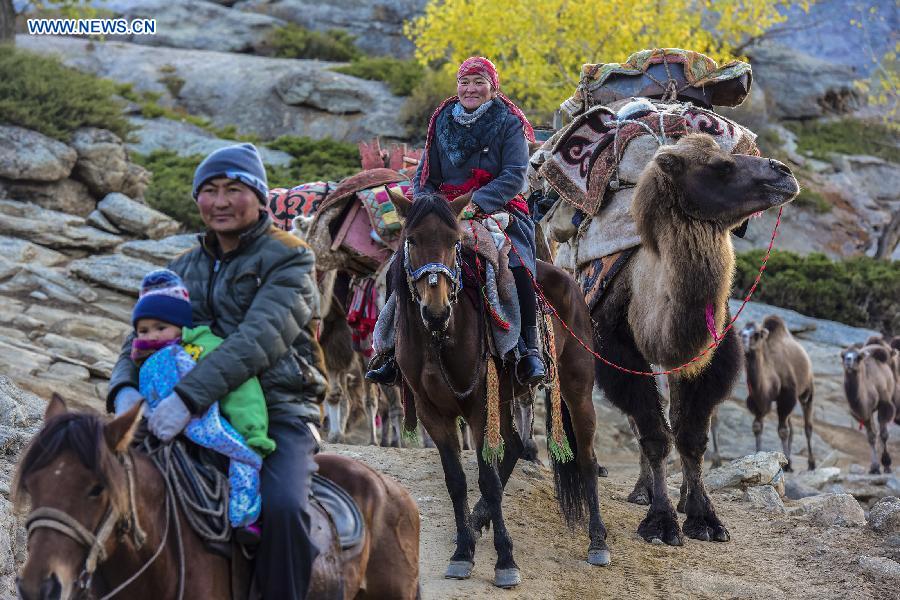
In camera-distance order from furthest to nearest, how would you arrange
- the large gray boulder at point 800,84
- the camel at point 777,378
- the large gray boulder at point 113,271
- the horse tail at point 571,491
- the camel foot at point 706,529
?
the large gray boulder at point 800,84 < the camel at point 777,378 < the large gray boulder at point 113,271 < the camel foot at point 706,529 < the horse tail at point 571,491

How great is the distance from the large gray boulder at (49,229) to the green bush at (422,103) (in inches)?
543

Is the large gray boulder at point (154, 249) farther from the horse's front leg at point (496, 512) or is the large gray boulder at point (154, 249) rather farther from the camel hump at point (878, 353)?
the camel hump at point (878, 353)

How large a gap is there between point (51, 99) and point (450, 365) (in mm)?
13435

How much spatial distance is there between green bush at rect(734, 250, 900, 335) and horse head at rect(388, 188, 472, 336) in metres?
16.8

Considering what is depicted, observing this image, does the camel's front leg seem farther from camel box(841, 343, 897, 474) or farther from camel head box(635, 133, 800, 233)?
camel box(841, 343, 897, 474)

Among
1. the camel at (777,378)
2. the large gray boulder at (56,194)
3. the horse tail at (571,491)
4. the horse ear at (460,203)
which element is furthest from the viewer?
the large gray boulder at (56,194)

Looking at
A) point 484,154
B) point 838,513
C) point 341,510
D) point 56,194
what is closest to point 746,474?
point 838,513

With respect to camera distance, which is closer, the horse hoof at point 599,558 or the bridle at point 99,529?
the bridle at point 99,529

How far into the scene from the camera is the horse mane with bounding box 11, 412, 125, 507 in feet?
10.3

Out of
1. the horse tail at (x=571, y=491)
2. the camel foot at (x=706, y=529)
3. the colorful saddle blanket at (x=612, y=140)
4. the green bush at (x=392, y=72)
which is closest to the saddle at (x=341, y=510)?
the horse tail at (x=571, y=491)

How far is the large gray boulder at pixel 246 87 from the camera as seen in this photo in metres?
30.1

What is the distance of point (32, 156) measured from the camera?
54.8 ft

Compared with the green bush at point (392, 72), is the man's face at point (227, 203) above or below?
above

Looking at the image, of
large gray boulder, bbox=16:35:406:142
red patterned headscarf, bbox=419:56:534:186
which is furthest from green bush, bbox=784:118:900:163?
red patterned headscarf, bbox=419:56:534:186
